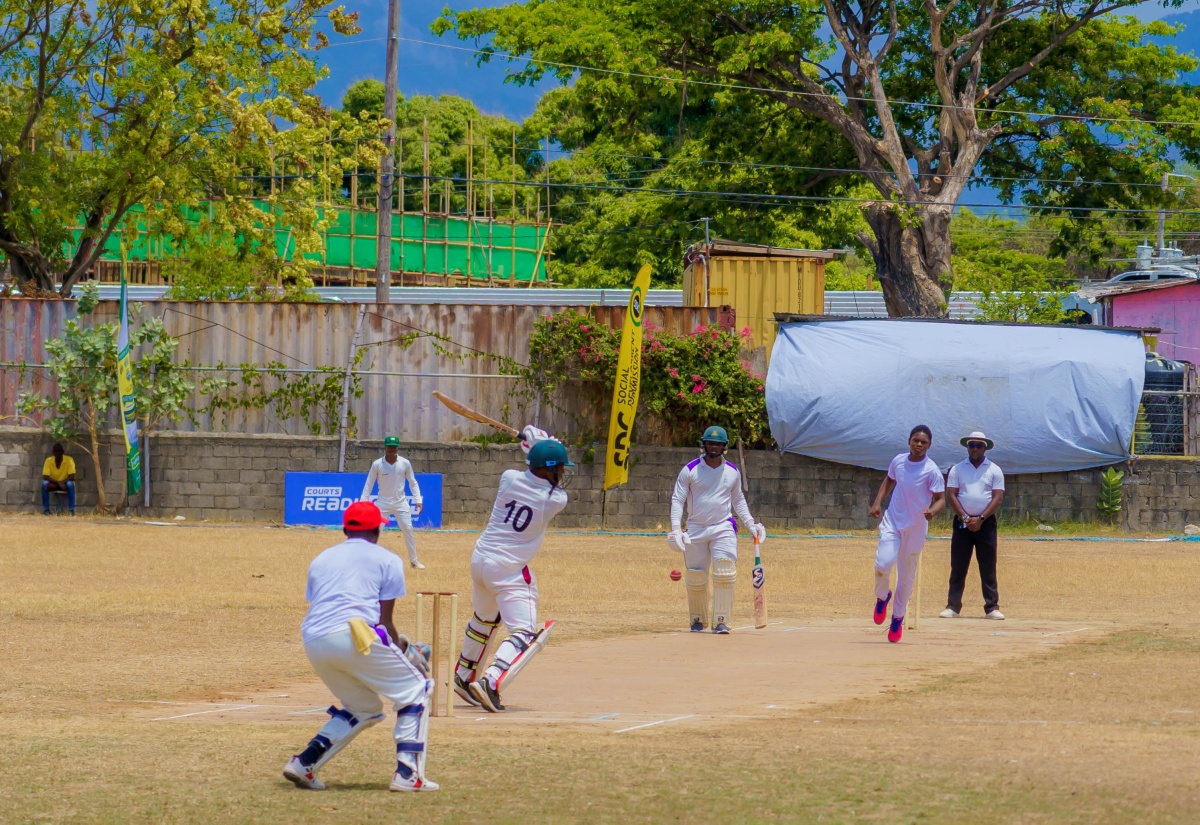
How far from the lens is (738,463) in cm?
2856

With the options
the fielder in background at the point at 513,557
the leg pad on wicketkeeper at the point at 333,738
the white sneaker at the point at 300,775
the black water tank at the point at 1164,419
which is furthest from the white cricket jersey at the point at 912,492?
the black water tank at the point at 1164,419

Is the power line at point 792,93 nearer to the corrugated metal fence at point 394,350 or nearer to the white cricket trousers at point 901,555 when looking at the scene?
the corrugated metal fence at point 394,350

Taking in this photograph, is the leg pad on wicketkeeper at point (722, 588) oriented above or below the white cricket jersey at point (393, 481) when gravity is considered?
below

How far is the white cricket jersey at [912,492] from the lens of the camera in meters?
13.9

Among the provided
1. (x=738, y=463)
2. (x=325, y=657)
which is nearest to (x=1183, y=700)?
(x=325, y=657)

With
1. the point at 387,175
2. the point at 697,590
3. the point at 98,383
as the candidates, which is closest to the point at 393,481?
the point at 697,590

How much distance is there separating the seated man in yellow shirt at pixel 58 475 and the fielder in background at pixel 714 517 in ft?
59.0

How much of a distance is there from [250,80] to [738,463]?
43.8ft

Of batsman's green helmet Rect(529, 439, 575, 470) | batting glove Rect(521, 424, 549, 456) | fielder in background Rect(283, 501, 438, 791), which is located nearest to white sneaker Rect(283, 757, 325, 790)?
fielder in background Rect(283, 501, 438, 791)

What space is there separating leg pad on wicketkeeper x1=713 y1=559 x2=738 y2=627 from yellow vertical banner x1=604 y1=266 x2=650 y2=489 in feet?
44.3

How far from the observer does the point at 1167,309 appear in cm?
4031

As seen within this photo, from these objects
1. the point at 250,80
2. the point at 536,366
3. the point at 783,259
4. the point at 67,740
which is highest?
the point at 250,80

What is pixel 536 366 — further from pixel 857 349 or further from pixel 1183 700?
pixel 1183 700

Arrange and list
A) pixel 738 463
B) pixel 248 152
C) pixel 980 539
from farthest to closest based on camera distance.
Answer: pixel 248 152 < pixel 738 463 < pixel 980 539
